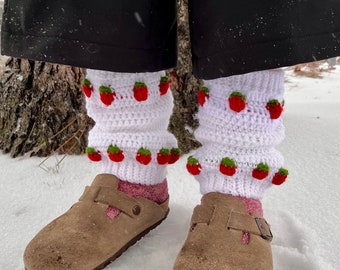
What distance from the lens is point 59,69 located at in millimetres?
1396

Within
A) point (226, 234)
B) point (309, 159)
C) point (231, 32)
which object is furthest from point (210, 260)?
point (309, 159)

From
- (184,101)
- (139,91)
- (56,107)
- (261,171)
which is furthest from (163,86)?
(56,107)

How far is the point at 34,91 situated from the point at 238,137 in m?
0.90

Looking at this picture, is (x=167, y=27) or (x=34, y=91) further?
(x=34, y=91)

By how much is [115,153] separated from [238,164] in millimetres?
259

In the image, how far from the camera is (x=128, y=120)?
86 cm

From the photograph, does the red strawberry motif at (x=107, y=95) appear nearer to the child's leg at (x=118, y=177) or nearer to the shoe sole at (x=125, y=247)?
the child's leg at (x=118, y=177)

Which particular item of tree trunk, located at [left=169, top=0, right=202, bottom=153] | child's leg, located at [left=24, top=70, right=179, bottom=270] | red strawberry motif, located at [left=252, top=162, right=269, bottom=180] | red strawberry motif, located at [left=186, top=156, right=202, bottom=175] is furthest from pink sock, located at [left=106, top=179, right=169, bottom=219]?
tree trunk, located at [left=169, top=0, right=202, bottom=153]

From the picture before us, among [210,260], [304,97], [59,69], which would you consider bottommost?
[210,260]

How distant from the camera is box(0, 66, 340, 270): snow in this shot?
0.83 meters

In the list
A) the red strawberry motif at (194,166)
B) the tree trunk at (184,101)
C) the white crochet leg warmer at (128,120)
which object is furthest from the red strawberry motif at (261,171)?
the tree trunk at (184,101)

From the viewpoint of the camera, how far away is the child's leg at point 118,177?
0.77 m

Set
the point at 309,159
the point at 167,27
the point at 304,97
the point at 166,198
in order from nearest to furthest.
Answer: the point at 167,27 → the point at 166,198 → the point at 309,159 → the point at 304,97

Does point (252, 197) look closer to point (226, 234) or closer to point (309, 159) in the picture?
point (226, 234)
